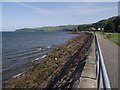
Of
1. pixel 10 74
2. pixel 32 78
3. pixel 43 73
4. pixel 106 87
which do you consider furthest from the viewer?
pixel 10 74

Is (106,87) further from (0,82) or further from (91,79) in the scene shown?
(0,82)

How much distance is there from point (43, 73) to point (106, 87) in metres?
11.9

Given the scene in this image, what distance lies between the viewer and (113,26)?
293 ft

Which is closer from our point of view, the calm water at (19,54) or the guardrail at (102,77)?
the guardrail at (102,77)

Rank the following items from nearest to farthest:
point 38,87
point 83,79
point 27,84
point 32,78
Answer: point 83,79 → point 38,87 → point 27,84 → point 32,78

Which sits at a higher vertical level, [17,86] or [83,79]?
[83,79]

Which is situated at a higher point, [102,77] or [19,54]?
[102,77]

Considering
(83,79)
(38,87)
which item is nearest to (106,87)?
(83,79)

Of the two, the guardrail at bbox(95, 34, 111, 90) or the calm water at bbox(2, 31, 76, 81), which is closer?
the guardrail at bbox(95, 34, 111, 90)

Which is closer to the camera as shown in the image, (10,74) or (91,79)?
(91,79)

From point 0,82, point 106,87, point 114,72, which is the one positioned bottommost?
point 0,82

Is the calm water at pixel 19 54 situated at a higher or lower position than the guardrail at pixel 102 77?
lower

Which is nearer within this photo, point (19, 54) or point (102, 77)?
point (102, 77)

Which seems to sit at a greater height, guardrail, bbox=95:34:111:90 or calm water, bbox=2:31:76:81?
guardrail, bbox=95:34:111:90
